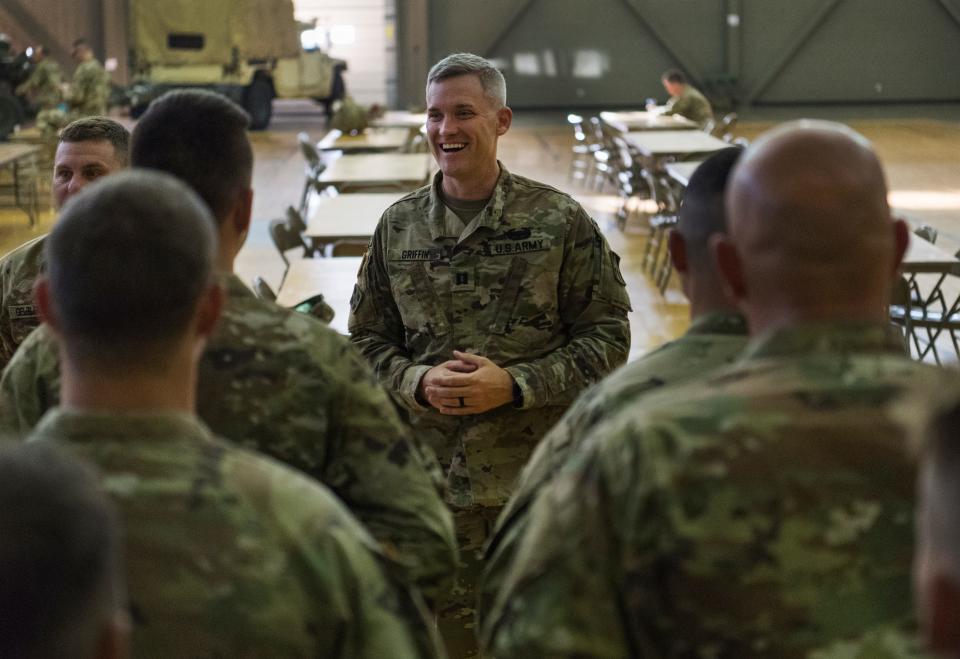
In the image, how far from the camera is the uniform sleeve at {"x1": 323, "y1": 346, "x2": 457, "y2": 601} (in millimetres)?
1866

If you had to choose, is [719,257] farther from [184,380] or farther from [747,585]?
[184,380]

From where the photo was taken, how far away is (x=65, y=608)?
1.06 m

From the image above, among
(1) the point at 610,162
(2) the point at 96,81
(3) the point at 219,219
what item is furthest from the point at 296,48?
(3) the point at 219,219

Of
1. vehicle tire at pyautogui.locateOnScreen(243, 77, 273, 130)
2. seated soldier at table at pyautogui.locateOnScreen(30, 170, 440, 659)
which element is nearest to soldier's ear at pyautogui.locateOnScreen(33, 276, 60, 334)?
seated soldier at table at pyautogui.locateOnScreen(30, 170, 440, 659)

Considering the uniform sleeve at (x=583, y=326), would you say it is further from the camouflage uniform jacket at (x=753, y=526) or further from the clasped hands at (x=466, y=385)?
the camouflage uniform jacket at (x=753, y=526)

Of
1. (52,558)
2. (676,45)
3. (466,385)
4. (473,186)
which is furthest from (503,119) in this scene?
(676,45)

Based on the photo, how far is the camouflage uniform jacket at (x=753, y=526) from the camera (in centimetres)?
141

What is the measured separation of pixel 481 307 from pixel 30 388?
1347 millimetres

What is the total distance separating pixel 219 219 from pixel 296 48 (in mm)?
19698

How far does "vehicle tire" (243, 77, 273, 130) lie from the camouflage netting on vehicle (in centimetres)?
48

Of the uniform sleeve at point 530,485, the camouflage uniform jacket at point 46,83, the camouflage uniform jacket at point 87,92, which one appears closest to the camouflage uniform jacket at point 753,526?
the uniform sleeve at point 530,485

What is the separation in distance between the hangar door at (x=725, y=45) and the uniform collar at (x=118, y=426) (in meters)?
21.4

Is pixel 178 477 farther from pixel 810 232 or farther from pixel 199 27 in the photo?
pixel 199 27

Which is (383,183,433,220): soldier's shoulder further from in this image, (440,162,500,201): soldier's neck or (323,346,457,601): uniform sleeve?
(323,346,457,601): uniform sleeve
